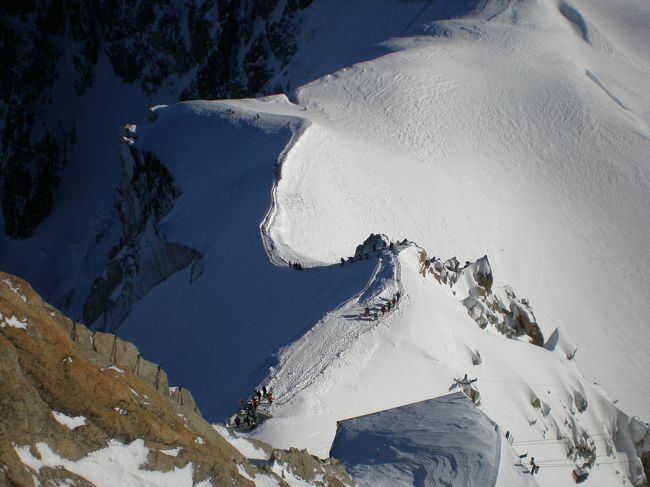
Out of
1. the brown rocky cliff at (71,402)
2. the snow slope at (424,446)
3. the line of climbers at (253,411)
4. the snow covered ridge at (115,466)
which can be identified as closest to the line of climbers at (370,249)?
the line of climbers at (253,411)

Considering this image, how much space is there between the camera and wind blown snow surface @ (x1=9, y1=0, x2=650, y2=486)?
16703 mm

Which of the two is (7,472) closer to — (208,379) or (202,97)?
(208,379)

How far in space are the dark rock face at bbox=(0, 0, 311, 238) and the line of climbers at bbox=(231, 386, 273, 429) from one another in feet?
168

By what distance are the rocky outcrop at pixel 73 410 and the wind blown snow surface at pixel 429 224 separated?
14.1 ft

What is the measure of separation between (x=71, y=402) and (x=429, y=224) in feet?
81.5

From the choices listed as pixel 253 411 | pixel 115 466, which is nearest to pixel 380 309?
pixel 253 411

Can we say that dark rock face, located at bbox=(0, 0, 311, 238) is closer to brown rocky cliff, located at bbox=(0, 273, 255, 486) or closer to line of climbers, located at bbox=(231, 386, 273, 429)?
line of climbers, located at bbox=(231, 386, 273, 429)

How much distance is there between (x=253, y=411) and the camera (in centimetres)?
1305

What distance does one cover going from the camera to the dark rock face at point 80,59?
65750mm

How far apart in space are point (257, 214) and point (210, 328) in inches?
228

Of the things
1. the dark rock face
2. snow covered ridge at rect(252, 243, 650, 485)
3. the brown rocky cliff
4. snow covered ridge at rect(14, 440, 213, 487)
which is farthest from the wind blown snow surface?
the dark rock face

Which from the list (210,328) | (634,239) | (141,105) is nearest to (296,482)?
(210,328)

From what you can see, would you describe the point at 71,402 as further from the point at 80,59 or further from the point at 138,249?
the point at 80,59

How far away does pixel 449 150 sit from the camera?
36406mm
